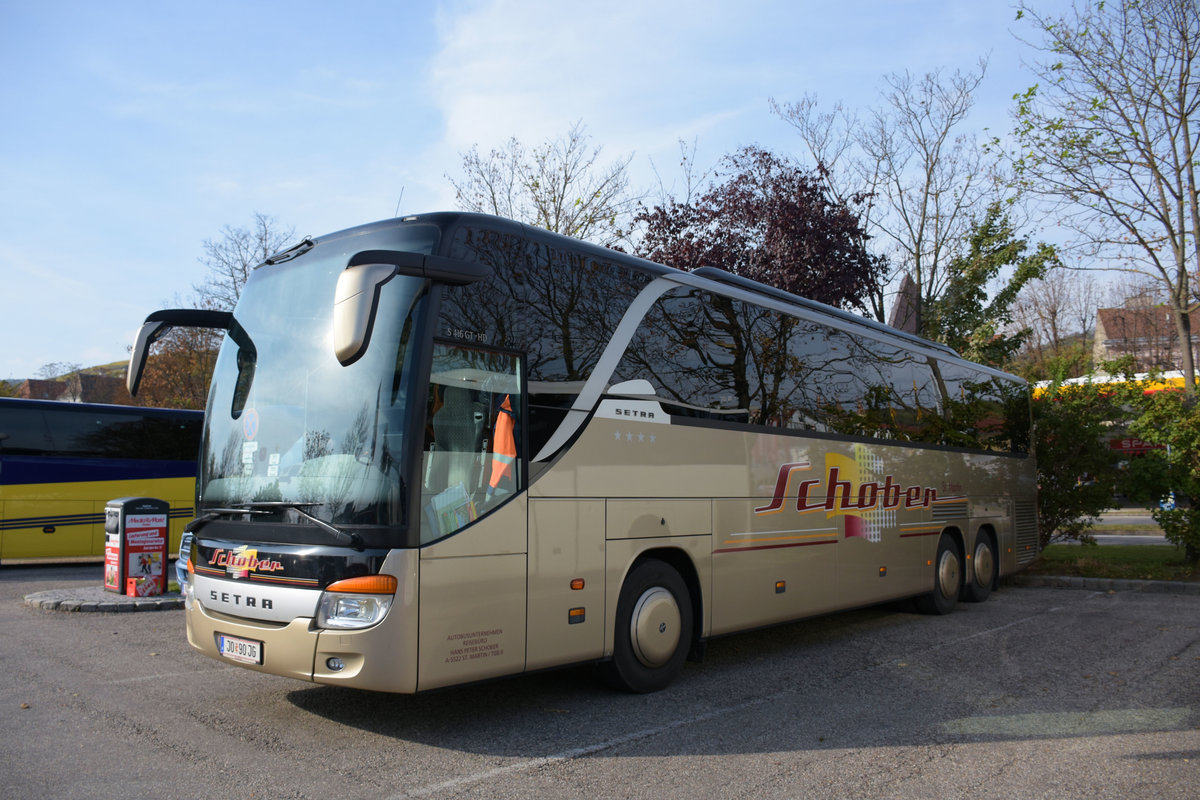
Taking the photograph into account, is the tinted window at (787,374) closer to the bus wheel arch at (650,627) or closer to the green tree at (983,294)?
the bus wheel arch at (650,627)

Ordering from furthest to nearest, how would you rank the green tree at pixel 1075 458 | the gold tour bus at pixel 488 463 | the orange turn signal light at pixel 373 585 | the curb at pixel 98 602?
the green tree at pixel 1075 458
the curb at pixel 98 602
the gold tour bus at pixel 488 463
the orange turn signal light at pixel 373 585

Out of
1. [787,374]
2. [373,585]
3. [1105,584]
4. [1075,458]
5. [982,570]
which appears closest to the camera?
[373,585]

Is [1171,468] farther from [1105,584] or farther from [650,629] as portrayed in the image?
[650,629]

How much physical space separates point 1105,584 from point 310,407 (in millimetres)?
12978

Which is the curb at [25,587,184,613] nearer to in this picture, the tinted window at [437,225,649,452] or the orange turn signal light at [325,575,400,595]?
the orange turn signal light at [325,575,400,595]

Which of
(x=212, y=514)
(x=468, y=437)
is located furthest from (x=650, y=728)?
(x=212, y=514)

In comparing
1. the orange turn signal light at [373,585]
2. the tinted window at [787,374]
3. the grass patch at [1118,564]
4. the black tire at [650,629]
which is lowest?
the grass patch at [1118,564]

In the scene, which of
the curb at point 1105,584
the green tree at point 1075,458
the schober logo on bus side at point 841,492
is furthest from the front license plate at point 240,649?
the green tree at point 1075,458

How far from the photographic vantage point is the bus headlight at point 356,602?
503 centimetres

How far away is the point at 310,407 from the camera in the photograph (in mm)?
5520

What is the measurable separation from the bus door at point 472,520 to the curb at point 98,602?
25.6ft

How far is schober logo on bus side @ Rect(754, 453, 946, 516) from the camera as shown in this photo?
8.44m

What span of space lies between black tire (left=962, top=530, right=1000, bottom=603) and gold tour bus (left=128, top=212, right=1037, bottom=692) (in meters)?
4.71

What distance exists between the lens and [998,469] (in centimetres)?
1349
